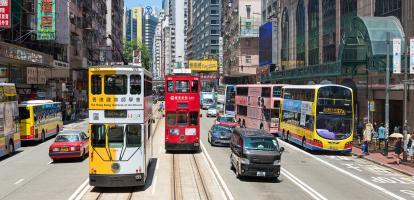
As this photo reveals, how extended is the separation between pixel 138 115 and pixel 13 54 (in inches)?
1110

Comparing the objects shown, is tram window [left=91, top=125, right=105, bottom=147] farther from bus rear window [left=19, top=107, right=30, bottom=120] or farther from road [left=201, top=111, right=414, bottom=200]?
bus rear window [left=19, top=107, right=30, bottom=120]

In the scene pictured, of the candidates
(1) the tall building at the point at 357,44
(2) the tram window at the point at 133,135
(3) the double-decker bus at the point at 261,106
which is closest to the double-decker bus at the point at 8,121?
(2) the tram window at the point at 133,135

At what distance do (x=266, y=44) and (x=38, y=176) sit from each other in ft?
222

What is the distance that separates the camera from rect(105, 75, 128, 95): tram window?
747 inches

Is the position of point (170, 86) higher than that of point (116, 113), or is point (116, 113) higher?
point (170, 86)

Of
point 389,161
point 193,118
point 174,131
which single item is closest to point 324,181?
point 389,161

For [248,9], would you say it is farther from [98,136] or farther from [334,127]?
[98,136]

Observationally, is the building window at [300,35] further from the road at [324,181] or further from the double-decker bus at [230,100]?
the road at [324,181]

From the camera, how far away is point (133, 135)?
19094 mm

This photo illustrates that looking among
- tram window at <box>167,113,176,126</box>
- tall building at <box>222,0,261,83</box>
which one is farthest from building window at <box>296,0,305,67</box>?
tram window at <box>167,113,176,126</box>

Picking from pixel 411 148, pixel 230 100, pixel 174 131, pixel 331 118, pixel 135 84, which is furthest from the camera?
pixel 230 100

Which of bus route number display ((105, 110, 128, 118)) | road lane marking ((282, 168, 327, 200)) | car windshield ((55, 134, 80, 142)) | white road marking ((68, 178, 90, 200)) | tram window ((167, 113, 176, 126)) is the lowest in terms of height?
road lane marking ((282, 168, 327, 200))

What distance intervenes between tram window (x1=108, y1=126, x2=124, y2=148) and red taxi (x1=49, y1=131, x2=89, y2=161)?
9.06 metres

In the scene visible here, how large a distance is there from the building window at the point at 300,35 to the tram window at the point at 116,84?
4995cm
